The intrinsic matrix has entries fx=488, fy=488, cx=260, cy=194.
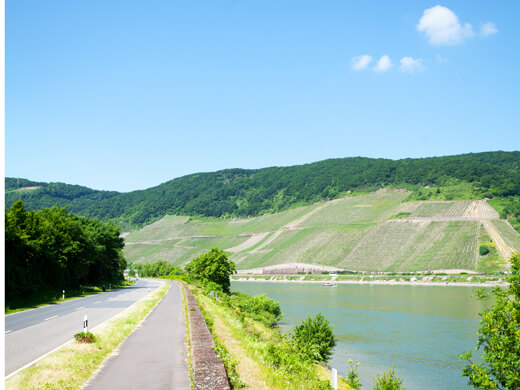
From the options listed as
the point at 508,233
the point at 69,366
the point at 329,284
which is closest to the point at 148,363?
the point at 69,366

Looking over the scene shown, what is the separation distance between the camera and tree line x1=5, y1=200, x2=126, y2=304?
34812 mm

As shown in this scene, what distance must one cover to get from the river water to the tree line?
2224 cm

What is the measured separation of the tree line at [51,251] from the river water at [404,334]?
22.2 meters

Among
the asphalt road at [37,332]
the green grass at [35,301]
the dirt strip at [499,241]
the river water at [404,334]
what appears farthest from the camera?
the dirt strip at [499,241]

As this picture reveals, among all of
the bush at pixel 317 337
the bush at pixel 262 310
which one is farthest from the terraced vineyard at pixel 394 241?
the bush at pixel 317 337

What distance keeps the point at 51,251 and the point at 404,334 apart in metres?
33.6

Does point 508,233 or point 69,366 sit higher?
point 508,233

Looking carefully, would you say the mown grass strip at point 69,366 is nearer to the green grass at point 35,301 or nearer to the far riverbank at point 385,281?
the green grass at point 35,301

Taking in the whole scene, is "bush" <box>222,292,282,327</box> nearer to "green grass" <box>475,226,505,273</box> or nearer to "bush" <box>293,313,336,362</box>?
"bush" <box>293,313,336,362</box>

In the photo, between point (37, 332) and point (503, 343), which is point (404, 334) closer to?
point (503, 343)

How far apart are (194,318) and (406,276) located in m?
114

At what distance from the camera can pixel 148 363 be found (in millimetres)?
12180

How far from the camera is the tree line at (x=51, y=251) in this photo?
1371 inches

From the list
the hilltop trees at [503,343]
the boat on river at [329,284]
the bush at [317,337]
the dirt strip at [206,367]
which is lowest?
the boat on river at [329,284]
